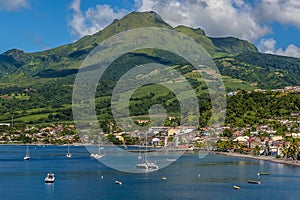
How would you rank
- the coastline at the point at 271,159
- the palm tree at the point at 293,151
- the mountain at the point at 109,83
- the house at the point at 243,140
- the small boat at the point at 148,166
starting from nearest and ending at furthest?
1. the small boat at the point at 148,166
2. the coastline at the point at 271,159
3. the palm tree at the point at 293,151
4. the house at the point at 243,140
5. the mountain at the point at 109,83

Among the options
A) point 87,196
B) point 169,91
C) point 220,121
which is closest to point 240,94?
point 220,121

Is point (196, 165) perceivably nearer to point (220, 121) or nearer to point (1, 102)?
point (220, 121)

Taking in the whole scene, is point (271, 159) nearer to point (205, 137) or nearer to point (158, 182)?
point (205, 137)

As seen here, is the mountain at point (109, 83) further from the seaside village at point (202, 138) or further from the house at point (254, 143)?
the house at point (254, 143)

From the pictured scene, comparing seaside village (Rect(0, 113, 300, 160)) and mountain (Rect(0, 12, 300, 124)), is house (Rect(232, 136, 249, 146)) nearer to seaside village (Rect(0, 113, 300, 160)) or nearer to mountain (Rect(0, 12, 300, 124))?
seaside village (Rect(0, 113, 300, 160))

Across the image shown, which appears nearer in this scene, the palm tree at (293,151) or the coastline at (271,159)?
the coastline at (271,159)

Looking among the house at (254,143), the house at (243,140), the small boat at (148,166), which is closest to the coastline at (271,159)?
the house at (254,143)
